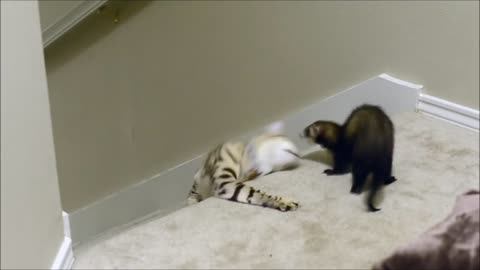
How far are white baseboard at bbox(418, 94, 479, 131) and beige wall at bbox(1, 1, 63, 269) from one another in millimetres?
1159

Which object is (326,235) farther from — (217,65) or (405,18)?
(217,65)

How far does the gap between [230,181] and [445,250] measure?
2.72 ft

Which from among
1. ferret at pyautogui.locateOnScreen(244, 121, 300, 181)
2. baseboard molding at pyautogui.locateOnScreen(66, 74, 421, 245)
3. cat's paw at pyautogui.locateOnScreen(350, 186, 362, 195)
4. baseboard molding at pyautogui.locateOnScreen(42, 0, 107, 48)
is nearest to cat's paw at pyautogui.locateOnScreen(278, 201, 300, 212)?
cat's paw at pyautogui.locateOnScreen(350, 186, 362, 195)

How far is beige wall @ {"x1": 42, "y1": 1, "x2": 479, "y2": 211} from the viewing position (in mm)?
1978

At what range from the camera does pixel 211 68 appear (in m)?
2.58

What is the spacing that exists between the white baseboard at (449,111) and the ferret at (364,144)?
0.34 m

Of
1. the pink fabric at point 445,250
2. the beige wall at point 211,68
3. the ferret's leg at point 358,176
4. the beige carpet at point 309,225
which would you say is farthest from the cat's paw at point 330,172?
the pink fabric at point 445,250

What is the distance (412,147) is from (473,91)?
0.77 feet

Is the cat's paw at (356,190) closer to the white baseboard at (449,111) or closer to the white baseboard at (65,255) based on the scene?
the white baseboard at (449,111)

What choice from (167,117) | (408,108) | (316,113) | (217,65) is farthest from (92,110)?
(408,108)

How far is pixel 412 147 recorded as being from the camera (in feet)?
6.33

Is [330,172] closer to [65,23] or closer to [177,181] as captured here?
[177,181]

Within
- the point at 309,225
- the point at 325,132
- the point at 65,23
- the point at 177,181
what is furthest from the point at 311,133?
the point at 65,23

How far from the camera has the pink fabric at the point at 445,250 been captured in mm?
1158
